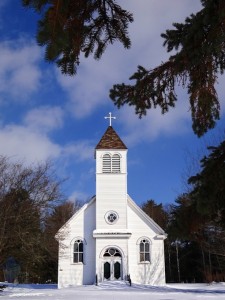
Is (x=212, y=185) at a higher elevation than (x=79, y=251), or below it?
higher

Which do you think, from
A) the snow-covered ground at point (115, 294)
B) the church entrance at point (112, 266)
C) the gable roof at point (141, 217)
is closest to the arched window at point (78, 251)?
the gable roof at point (141, 217)

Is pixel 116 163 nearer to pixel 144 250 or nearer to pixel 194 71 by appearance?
pixel 144 250

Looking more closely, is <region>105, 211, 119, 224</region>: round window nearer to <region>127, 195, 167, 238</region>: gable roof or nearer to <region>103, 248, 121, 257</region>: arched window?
<region>127, 195, 167, 238</region>: gable roof

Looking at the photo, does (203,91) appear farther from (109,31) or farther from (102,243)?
(102,243)

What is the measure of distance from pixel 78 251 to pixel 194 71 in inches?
1104

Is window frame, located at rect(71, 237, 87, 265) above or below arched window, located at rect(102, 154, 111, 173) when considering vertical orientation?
below

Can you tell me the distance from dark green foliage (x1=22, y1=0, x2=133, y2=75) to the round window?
28816 mm

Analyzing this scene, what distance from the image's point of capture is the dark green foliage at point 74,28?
372 cm

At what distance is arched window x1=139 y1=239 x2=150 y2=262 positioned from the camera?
32947 mm

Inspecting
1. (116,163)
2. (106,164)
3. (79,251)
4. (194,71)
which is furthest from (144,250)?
(194,71)

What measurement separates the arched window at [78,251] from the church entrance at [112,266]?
1878 millimetres

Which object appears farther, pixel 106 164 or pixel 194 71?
pixel 106 164

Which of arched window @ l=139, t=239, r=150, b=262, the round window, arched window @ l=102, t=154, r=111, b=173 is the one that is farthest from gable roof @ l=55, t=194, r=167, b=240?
arched window @ l=102, t=154, r=111, b=173

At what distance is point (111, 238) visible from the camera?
32.3 metres
